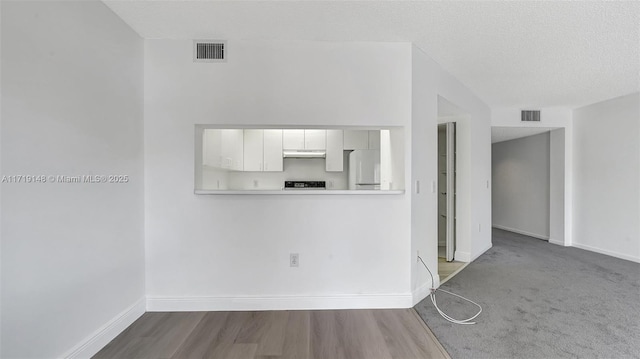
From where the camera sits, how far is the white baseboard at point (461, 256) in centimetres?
368

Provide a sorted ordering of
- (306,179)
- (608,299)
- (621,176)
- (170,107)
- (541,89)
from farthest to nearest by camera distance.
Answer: (306,179) → (621,176) → (541,89) → (608,299) → (170,107)

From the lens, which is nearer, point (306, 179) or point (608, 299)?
point (608, 299)

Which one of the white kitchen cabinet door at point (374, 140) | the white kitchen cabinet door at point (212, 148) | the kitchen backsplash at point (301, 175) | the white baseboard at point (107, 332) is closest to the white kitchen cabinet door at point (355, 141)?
the white kitchen cabinet door at point (374, 140)

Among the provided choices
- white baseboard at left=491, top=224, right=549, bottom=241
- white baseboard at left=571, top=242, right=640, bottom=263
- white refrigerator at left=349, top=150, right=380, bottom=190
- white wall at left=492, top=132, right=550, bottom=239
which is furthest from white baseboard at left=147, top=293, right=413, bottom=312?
white wall at left=492, top=132, right=550, bottom=239

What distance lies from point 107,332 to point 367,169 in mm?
3368

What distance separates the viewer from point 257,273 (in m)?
2.32

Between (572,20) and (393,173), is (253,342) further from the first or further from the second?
(572,20)

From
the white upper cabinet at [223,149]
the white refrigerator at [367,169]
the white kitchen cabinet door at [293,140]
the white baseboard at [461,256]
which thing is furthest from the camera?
the white kitchen cabinet door at [293,140]

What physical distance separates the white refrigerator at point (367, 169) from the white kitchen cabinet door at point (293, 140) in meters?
0.90

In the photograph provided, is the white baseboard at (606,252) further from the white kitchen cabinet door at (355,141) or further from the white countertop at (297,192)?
the white countertop at (297,192)

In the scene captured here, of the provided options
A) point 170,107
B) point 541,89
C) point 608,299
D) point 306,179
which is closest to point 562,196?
point 541,89

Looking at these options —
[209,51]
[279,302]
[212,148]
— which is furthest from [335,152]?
[279,302]

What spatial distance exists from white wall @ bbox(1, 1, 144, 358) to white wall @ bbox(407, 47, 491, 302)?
2.37m

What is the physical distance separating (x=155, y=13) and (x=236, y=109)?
86cm
